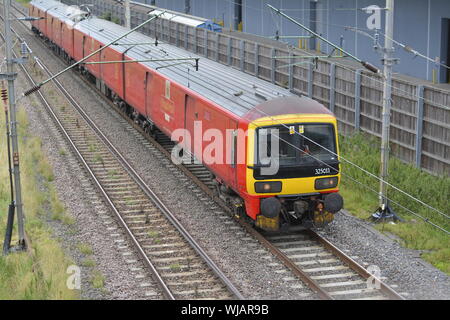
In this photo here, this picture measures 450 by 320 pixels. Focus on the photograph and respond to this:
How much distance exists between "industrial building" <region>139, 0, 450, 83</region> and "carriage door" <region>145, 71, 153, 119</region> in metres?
3.78

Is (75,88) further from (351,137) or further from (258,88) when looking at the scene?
(258,88)

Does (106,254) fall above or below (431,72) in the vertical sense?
below

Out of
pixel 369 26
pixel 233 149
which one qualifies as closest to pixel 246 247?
pixel 233 149

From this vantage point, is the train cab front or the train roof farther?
the train roof

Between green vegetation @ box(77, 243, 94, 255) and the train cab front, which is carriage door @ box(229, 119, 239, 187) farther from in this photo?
green vegetation @ box(77, 243, 94, 255)

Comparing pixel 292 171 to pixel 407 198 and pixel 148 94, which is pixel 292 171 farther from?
pixel 148 94

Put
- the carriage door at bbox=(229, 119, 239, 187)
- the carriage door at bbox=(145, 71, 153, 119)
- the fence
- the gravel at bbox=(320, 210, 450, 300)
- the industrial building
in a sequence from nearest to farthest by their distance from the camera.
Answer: the gravel at bbox=(320, 210, 450, 300)
the carriage door at bbox=(229, 119, 239, 187)
the fence
the carriage door at bbox=(145, 71, 153, 119)
the industrial building

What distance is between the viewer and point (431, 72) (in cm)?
2673

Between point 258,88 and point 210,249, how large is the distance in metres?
3.79

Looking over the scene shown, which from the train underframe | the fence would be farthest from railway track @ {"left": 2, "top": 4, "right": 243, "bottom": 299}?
the fence

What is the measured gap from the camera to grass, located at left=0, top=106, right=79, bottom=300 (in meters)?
11.5

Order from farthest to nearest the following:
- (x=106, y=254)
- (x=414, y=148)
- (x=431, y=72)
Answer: (x=431, y=72) < (x=414, y=148) < (x=106, y=254)

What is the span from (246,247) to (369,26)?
17459 mm
